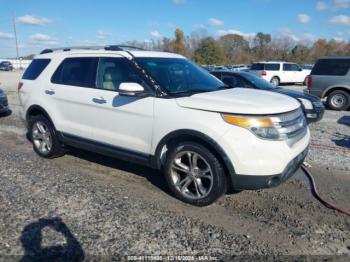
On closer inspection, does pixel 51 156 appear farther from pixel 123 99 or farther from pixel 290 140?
pixel 290 140

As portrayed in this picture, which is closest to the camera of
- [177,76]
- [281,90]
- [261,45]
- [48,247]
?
[48,247]

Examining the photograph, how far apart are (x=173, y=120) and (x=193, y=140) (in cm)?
34

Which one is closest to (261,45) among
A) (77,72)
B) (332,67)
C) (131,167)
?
(332,67)

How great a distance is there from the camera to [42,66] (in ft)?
19.1

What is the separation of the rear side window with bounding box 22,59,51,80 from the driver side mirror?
7.63 ft

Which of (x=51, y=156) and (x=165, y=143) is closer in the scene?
(x=165, y=143)

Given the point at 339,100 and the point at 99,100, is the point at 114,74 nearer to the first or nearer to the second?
the point at 99,100

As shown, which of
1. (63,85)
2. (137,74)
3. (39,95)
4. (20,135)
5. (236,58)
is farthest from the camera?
(236,58)

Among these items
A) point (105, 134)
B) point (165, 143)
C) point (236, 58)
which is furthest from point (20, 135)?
point (236, 58)

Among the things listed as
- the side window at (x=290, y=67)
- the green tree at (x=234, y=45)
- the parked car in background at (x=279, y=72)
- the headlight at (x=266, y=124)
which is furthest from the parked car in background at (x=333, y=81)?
the green tree at (x=234, y=45)

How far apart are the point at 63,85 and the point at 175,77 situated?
1.91 metres

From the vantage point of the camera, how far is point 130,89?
4074mm

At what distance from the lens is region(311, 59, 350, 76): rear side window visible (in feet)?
39.3

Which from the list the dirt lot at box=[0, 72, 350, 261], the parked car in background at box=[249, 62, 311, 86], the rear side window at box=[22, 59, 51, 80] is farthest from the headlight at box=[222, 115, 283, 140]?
the parked car in background at box=[249, 62, 311, 86]
